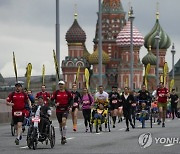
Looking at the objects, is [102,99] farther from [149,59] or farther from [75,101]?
[149,59]

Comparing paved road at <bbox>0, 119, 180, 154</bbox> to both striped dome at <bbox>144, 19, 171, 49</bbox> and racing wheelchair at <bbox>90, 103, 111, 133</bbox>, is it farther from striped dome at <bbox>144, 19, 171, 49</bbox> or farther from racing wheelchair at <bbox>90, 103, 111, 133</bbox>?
striped dome at <bbox>144, 19, 171, 49</bbox>

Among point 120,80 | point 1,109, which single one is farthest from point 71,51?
point 1,109

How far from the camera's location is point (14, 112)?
73.2 feet

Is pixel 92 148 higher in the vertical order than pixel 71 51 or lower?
lower

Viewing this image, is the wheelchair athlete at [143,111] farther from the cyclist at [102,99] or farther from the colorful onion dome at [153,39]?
the colorful onion dome at [153,39]

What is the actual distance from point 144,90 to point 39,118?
451 inches

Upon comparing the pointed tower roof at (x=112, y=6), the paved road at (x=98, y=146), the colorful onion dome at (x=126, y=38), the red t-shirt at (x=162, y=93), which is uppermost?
the pointed tower roof at (x=112, y=6)

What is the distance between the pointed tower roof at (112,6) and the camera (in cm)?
18134

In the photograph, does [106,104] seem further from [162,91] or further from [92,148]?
[92,148]

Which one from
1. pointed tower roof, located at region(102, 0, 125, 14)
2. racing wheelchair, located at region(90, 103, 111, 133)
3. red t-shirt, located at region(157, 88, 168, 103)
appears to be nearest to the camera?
racing wheelchair, located at region(90, 103, 111, 133)

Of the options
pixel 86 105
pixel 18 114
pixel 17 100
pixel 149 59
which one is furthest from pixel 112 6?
pixel 18 114

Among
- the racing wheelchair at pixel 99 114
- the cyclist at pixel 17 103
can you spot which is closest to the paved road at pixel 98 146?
the cyclist at pixel 17 103

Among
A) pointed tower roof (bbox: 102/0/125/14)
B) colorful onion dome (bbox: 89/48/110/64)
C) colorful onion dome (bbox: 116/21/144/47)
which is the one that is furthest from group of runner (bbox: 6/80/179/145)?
pointed tower roof (bbox: 102/0/125/14)

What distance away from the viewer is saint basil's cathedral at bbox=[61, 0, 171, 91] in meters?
175
